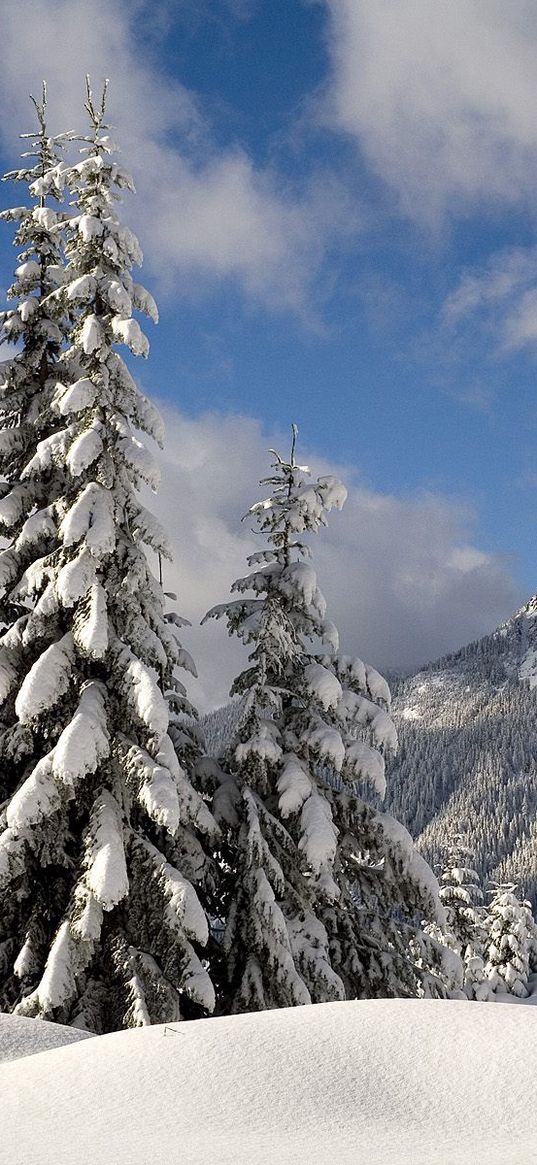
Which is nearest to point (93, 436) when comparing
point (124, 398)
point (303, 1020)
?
point (124, 398)

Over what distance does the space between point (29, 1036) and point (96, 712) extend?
4381mm

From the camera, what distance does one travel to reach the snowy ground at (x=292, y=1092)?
454 cm

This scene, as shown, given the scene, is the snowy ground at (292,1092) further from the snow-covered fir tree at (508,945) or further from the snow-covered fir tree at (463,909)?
the snow-covered fir tree at (508,945)

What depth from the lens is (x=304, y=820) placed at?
13.4 m

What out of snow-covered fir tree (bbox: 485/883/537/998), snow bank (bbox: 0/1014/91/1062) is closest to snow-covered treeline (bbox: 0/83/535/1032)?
snow bank (bbox: 0/1014/91/1062)

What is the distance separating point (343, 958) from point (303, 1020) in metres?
8.31

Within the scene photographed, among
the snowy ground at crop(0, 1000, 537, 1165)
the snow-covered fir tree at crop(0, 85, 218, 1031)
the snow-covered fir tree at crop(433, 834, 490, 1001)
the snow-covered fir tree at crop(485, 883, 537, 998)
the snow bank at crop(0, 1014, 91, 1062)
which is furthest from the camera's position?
the snow-covered fir tree at crop(485, 883, 537, 998)

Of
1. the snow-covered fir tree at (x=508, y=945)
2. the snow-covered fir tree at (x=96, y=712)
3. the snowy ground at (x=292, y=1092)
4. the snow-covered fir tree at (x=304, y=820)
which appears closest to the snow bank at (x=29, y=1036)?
the snowy ground at (x=292, y=1092)

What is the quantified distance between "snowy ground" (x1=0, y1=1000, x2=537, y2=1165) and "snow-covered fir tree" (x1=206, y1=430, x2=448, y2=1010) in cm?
641

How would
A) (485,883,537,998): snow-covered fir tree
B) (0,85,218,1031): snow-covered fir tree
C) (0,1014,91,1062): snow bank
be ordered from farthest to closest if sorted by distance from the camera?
1. (485,883,537,998): snow-covered fir tree
2. (0,85,218,1031): snow-covered fir tree
3. (0,1014,91,1062): snow bank

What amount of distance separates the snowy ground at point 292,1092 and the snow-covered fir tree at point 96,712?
4551 mm

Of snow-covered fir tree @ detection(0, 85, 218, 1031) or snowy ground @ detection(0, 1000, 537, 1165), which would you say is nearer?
snowy ground @ detection(0, 1000, 537, 1165)

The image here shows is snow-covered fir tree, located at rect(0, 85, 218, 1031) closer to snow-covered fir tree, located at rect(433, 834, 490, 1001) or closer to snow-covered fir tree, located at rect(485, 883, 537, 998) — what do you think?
snow-covered fir tree, located at rect(433, 834, 490, 1001)

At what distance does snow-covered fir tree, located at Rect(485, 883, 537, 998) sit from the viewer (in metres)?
40.5
